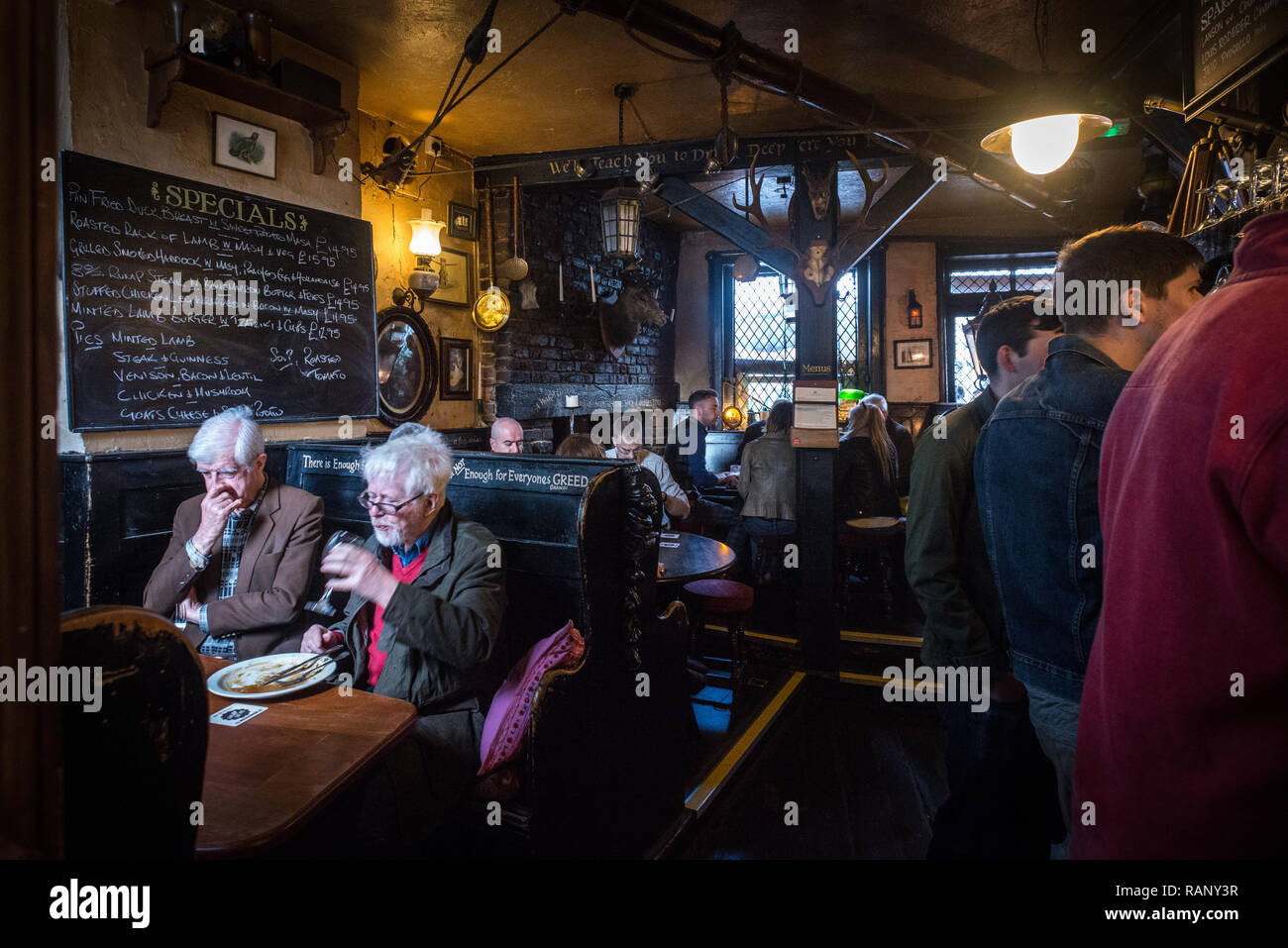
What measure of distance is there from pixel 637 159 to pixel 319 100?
2.26 metres

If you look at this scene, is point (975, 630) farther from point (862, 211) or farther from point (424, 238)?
point (424, 238)

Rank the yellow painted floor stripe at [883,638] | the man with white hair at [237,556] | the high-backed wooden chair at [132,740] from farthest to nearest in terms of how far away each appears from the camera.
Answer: the yellow painted floor stripe at [883,638] → the man with white hair at [237,556] → the high-backed wooden chair at [132,740]

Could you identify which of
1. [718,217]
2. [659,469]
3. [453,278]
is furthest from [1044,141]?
[453,278]

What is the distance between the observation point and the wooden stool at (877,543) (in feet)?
17.0

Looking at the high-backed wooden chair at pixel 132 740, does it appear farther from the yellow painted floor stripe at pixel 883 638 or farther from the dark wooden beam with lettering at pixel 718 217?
the dark wooden beam with lettering at pixel 718 217

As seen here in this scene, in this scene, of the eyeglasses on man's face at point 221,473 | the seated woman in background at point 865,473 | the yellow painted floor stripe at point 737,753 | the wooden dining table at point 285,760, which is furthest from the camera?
the seated woman in background at point 865,473

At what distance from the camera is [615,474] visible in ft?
7.50

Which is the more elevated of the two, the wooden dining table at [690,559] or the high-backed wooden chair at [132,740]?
the high-backed wooden chair at [132,740]

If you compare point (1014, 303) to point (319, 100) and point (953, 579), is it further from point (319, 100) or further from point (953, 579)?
point (319, 100)

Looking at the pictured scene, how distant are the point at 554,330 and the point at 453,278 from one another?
1116 mm

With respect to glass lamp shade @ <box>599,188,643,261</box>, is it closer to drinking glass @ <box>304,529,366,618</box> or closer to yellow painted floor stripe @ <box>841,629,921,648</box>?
drinking glass @ <box>304,529,366,618</box>

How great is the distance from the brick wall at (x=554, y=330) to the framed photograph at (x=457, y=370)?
0.55ft

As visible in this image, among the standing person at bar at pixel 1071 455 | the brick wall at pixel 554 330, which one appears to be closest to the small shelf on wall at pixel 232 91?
the brick wall at pixel 554 330
